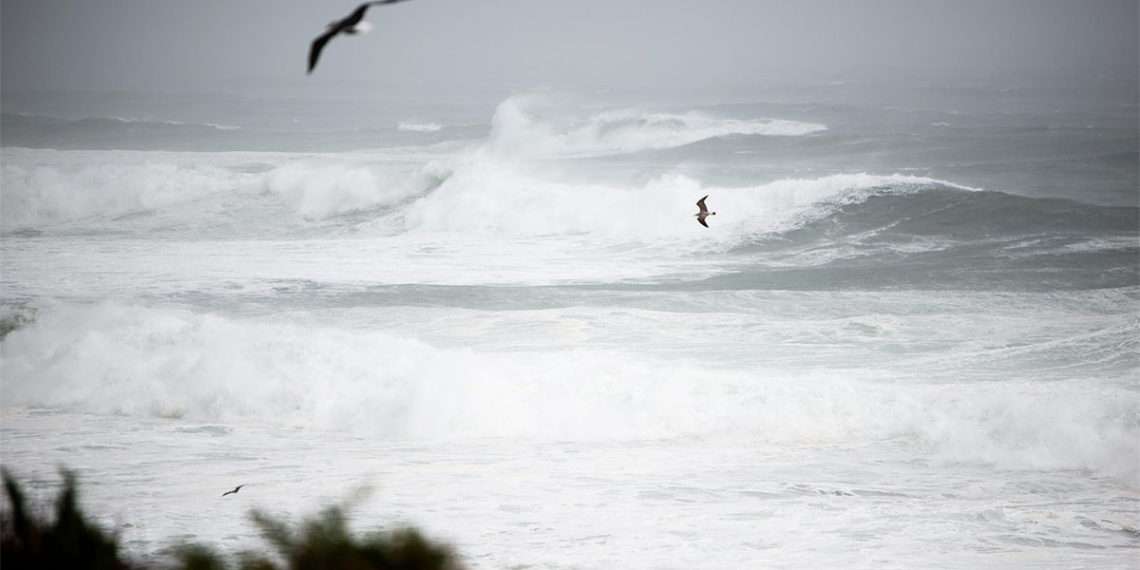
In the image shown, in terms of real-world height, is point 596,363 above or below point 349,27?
below

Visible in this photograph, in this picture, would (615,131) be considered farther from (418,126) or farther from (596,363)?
(596,363)

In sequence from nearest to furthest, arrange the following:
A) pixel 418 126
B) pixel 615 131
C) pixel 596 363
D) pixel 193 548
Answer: pixel 193 548 < pixel 596 363 < pixel 615 131 < pixel 418 126

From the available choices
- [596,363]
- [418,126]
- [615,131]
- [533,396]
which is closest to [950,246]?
[596,363]

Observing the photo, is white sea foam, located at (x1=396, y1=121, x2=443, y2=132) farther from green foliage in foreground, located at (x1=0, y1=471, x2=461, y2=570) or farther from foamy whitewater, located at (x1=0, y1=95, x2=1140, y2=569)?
green foliage in foreground, located at (x1=0, y1=471, x2=461, y2=570)

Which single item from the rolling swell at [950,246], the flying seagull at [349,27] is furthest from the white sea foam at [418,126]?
the flying seagull at [349,27]

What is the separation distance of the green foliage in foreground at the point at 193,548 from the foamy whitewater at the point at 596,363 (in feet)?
17.1

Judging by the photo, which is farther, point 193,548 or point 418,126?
point 418,126

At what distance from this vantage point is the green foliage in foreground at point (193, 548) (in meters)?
3.09

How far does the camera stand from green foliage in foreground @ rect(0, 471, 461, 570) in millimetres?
3094

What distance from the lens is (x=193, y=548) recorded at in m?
3.21

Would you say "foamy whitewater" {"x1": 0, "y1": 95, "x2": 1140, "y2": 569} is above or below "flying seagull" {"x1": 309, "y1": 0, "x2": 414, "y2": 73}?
below

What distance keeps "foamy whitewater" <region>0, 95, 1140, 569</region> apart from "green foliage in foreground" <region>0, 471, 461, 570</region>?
17.1 feet

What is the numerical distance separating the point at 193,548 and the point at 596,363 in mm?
11250

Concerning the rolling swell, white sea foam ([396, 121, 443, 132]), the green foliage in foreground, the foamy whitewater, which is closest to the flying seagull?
the green foliage in foreground
